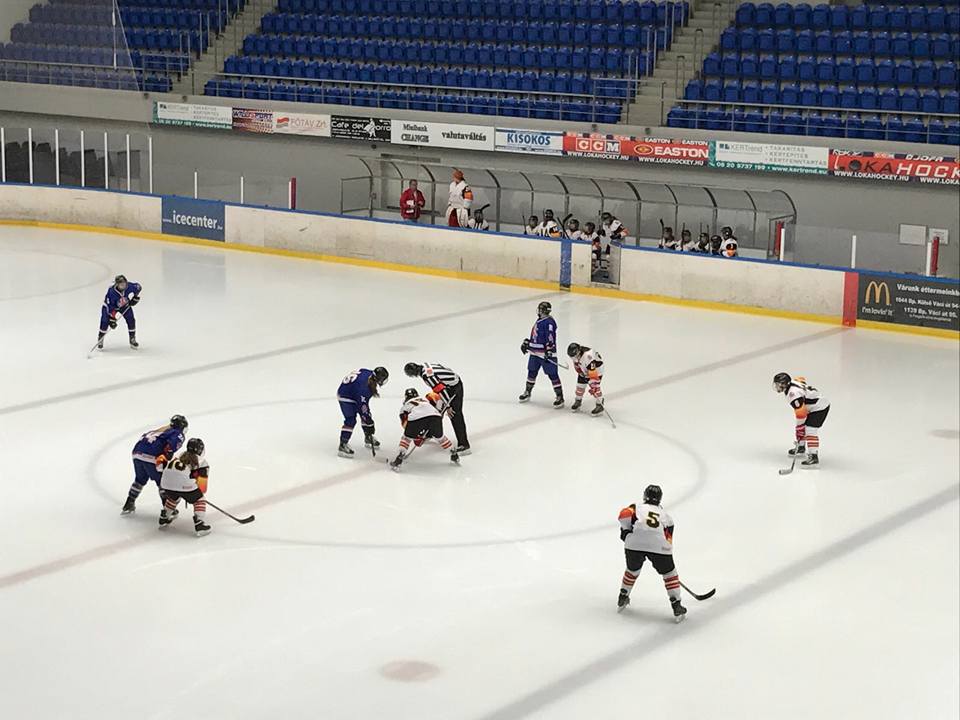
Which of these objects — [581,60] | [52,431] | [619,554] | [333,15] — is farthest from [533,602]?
[333,15]

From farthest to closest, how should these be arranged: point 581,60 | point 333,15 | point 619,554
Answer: point 333,15 < point 581,60 < point 619,554

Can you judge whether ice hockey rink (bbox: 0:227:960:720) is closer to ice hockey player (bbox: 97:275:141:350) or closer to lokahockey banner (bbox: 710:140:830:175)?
ice hockey player (bbox: 97:275:141:350)

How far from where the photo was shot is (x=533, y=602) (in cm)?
1138

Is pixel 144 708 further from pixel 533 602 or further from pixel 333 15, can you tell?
pixel 333 15

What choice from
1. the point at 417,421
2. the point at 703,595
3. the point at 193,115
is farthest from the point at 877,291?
the point at 193,115

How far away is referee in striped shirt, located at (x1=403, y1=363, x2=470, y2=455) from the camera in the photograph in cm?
1452

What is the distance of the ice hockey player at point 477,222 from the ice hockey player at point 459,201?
100 millimetres

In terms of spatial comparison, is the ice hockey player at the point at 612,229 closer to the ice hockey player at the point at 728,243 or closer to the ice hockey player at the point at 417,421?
the ice hockey player at the point at 728,243

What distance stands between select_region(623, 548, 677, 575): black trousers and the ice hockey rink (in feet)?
1.43

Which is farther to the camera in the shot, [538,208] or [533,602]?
[538,208]

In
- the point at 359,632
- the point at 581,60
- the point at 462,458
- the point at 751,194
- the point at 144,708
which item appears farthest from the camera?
the point at 581,60

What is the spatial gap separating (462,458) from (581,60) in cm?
1738

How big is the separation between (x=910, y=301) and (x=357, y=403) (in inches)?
417

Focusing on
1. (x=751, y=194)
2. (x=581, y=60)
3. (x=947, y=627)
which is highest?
(x=581, y=60)
